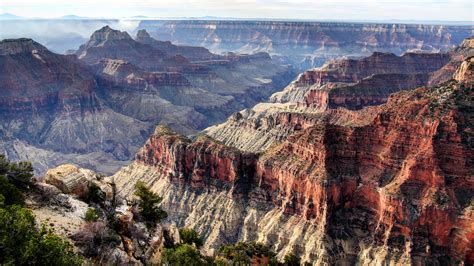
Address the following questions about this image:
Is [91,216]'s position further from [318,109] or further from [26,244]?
[318,109]

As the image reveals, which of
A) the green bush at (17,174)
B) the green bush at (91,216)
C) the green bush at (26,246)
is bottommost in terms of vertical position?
the green bush at (91,216)

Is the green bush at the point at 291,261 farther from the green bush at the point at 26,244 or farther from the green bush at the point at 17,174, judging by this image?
the green bush at the point at 26,244

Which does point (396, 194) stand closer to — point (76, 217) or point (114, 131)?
point (76, 217)

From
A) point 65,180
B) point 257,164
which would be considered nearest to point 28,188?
point 65,180

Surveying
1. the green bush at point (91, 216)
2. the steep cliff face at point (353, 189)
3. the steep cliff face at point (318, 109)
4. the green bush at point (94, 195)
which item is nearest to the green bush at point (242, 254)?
the steep cliff face at point (353, 189)

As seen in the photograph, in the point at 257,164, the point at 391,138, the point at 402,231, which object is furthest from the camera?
the point at 257,164

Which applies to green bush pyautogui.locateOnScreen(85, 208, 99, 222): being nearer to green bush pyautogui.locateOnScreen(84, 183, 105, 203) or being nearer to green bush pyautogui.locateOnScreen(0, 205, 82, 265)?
green bush pyautogui.locateOnScreen(84, 183, 105, 203)

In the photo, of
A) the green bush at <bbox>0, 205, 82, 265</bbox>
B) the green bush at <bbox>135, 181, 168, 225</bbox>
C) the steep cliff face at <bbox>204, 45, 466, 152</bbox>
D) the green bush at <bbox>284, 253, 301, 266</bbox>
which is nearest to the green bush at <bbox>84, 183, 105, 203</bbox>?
the green bush at <bbox>135, 181, 168, 225</bbox>

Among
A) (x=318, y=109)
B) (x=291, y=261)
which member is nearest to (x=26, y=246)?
(x=291, y=261)
